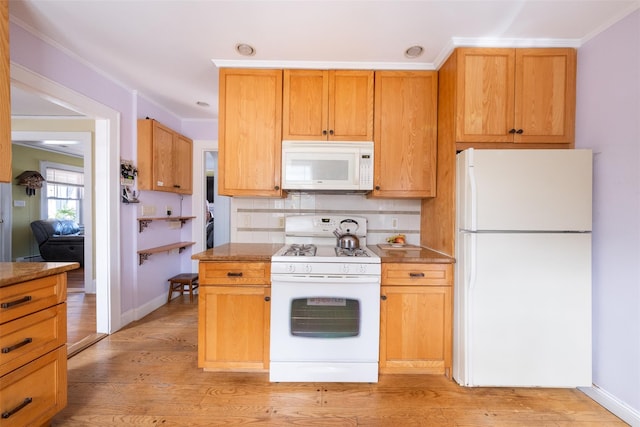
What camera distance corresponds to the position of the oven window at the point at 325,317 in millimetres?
1933

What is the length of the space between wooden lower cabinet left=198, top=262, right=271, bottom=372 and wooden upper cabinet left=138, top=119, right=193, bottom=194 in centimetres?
159

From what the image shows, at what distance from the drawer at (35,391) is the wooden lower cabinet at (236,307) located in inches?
29.2

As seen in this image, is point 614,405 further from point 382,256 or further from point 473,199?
point 382,256

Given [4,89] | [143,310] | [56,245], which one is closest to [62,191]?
[56,245]

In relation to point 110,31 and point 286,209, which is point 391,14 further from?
point 110,31

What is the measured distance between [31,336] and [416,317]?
2.20m

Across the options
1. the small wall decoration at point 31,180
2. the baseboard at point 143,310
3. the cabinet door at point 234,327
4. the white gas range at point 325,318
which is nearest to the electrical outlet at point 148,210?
the baseboard at point 143,310

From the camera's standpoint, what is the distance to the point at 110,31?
1936 mm

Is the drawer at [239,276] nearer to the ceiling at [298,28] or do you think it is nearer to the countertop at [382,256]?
the countertop at [382,256]

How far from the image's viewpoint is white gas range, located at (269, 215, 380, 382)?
193 cm

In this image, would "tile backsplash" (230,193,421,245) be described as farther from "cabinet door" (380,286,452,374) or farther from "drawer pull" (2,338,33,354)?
"drawer pull" (2,338,33,354)

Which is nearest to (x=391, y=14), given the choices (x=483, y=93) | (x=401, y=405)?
(x=483, y=93)

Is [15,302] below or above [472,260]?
below

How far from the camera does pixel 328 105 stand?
2273 mm
